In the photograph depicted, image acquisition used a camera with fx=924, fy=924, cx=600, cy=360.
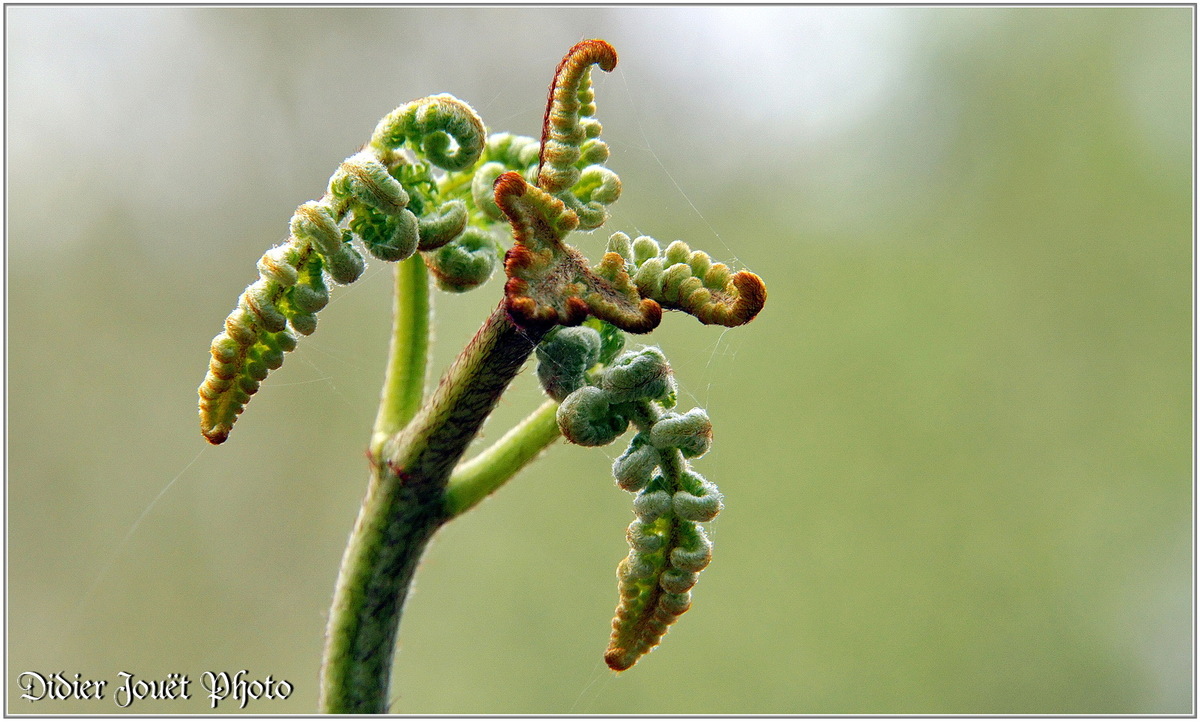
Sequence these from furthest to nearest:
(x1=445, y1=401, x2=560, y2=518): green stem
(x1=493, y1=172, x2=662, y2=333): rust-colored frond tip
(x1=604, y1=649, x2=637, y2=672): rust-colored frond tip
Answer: (x1=445, y1=401, x2=560, y2=518): green stem < (x1=604, y1=649, x2=637, y2=672): rust-colored frond tip < (x1=493, y1=172, x2=662, y2=333): rust-colored frond tip

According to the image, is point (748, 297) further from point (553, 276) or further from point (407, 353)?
point (407, 353)

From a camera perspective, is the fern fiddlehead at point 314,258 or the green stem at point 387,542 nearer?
the fern fiddlehead at point 314,258

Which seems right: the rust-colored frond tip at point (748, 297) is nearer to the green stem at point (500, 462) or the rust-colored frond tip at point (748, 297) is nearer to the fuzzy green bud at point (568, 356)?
the fuzzy green bud at point (568, 356)

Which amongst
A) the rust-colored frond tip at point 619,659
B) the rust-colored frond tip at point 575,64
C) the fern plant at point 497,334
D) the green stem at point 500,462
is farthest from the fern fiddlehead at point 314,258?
the rust-colored frond tip at point 619,659

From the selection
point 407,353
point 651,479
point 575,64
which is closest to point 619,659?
point 651,479

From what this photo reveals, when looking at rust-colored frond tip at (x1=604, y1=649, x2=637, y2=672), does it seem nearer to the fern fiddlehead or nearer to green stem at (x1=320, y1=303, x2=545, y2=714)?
green stem at (x1=320, y1=303, x2=545, y2=714)

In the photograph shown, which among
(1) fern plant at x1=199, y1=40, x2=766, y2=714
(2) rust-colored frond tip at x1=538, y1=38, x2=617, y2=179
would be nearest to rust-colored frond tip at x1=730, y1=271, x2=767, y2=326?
(1) fern plant at x1=199, y1=40, x2=766, y2=714
